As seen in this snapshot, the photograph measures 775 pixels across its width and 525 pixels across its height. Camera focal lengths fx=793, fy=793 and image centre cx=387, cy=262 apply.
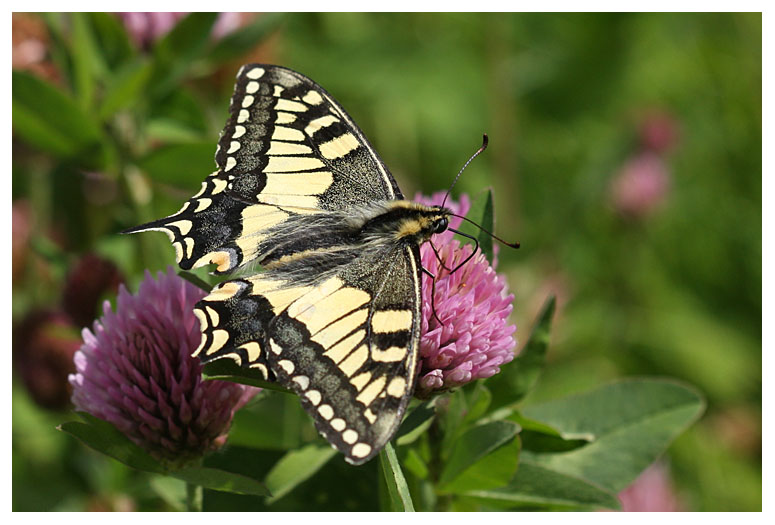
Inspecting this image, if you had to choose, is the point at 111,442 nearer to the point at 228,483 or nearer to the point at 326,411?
the point at 228,483

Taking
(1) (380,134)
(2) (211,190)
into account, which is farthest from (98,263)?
(1) (380,134)

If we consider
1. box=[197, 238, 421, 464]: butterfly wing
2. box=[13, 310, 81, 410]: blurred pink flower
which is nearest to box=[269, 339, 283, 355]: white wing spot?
box=[197, 238, 421, 464]: butterfly wing

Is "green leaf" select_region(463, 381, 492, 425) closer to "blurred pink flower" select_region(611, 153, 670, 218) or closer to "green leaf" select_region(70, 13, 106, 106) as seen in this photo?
"green leaf" select_region(70, 13, 106, 106)

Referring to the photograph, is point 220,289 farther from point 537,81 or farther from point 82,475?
point 537,81

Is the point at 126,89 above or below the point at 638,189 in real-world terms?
above

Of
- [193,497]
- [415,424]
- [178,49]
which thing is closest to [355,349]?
[415,424]

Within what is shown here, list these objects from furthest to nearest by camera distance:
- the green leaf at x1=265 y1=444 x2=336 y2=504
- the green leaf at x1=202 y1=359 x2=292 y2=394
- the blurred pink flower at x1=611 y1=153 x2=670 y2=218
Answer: the blurred pink flower at x1=611 y1=153 x2=670 y2=218 < the green leaf at x1=265 y1=444 x2=336 y2=504 < the green leaf at x1=202 y1=359 x2=292 y2=394
